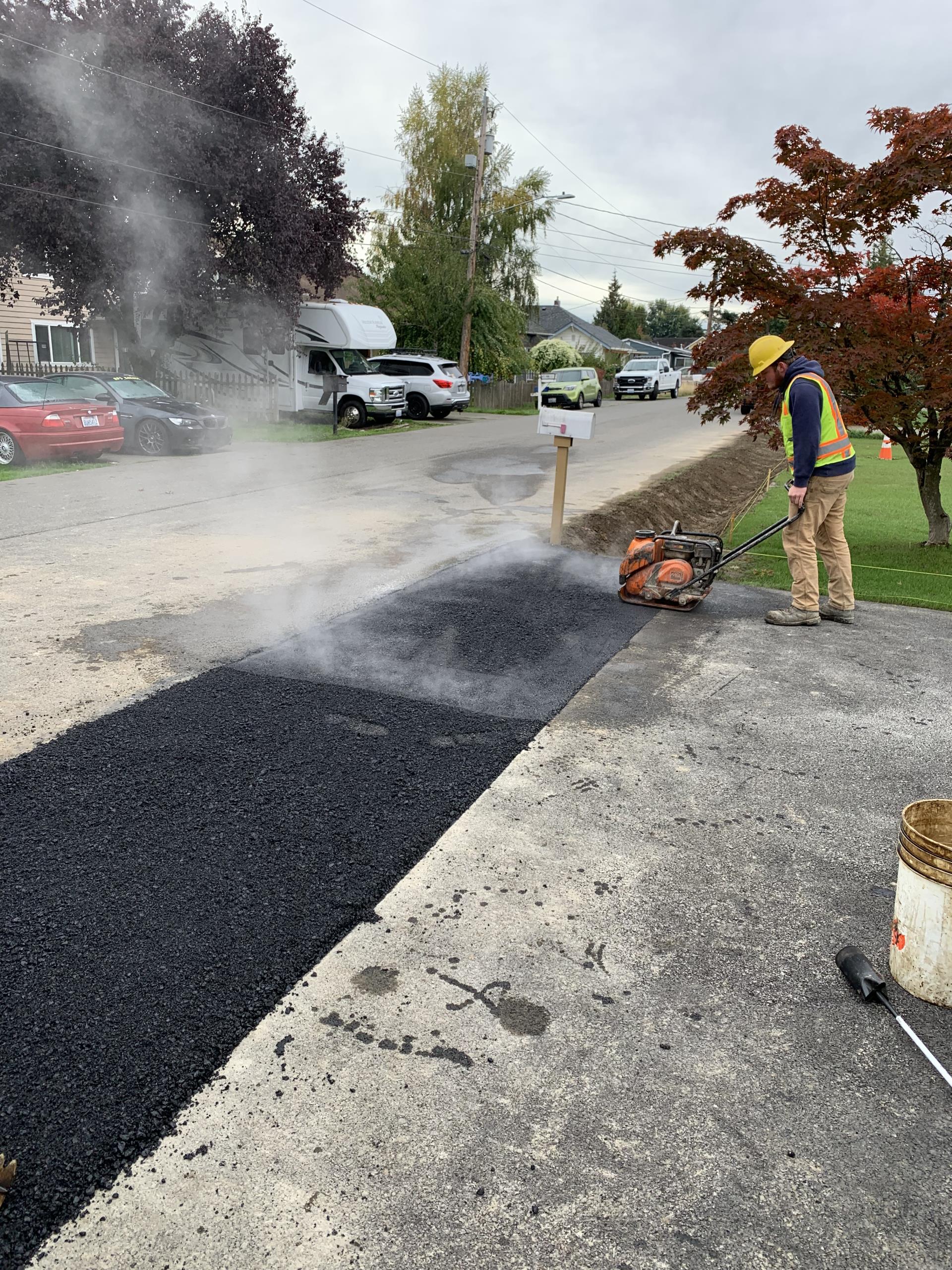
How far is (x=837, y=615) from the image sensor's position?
250 inches

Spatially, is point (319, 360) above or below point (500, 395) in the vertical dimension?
above

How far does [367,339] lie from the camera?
2161cm

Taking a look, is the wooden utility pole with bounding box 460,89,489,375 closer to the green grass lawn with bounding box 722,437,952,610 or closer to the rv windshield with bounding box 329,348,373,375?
the rv windshield with bounding box 329,348,373,375

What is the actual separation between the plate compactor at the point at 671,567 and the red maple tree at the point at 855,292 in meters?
2.13

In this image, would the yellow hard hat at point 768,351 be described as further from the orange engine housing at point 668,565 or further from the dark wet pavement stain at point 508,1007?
the dark wet pavement stain at point 508,1007

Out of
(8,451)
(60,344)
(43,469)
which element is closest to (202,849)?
(43,469)

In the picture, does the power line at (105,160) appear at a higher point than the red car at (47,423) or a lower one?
higher

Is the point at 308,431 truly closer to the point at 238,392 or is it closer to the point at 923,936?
the point at 238,392

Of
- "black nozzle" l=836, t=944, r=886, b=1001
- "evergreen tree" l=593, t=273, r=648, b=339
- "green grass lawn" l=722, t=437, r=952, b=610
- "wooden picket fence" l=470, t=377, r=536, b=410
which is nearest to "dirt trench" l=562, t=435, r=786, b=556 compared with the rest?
"green grass lawn" l=722, t=437, r=952, b=610

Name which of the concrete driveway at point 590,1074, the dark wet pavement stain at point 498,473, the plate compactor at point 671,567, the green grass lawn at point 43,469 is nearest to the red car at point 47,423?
the green grass lawn at point 43,469

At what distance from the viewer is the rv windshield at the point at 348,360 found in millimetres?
21370

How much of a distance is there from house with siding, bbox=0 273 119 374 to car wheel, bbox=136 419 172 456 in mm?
7942

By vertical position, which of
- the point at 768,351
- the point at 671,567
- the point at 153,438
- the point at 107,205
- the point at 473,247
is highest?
the point at 473,247

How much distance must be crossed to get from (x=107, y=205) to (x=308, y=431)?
19.0ft
